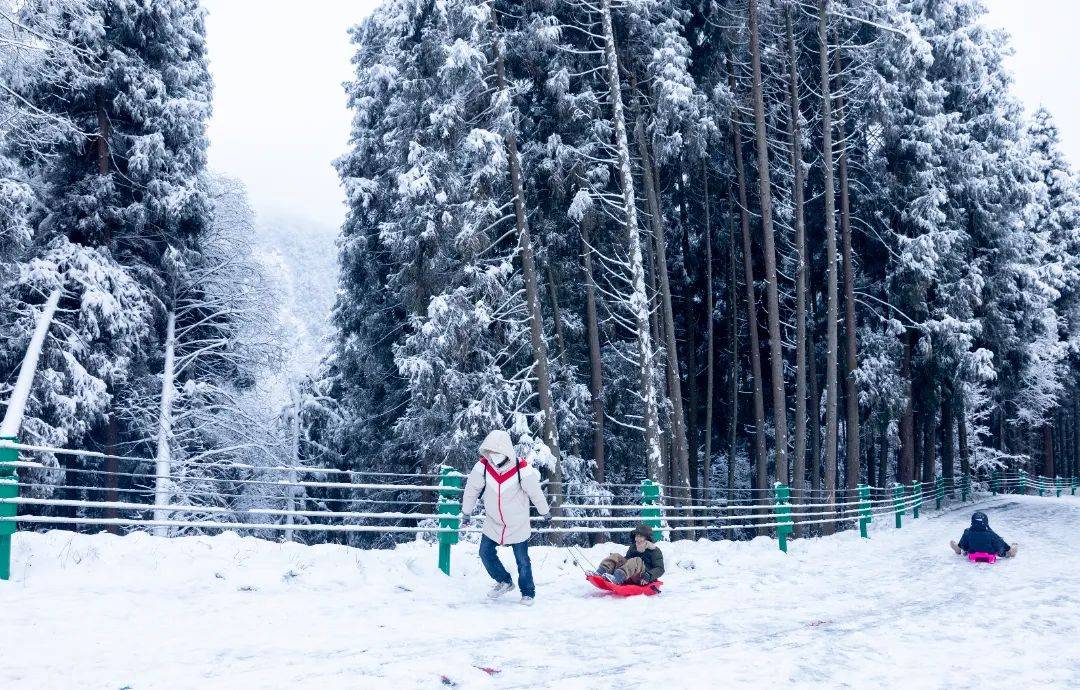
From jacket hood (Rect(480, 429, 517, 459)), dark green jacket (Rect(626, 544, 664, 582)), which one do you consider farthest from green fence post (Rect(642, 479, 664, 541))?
jacket hood (Rect(480, 429, 517, 459))

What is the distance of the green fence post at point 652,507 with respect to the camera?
12828mm

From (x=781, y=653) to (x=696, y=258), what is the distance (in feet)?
69.1

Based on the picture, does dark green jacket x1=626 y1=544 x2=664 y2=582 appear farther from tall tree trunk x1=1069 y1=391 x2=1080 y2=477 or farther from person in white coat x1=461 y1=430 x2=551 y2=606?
tall tree trunk x1=1069 y1=391 x2=1080 y2=477

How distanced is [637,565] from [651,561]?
0.41 meters

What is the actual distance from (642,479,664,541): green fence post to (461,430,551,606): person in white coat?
485 cm

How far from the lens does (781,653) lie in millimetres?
6047

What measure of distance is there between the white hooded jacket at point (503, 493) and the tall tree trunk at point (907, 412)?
17.6 meters

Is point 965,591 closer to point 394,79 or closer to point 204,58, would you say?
point 394,79

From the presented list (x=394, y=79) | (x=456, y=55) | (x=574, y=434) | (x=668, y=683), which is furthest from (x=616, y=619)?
(x=394, y=79)

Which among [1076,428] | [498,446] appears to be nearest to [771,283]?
[498,446]

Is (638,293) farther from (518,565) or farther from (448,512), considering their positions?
(518,565)

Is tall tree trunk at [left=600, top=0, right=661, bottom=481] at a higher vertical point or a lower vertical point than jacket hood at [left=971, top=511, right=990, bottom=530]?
higher

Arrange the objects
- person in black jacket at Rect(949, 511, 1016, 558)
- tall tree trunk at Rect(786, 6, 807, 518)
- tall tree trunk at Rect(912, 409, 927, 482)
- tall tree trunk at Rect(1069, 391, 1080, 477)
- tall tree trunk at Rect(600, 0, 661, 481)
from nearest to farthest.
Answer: person in black jacket at Rect(949, 511, 1016, 558)
tall tree trunk at Rect(600, 0, 661, 481)
tall tree trunk at Rect(786, 6, 807, 518)
tall tree trunk at Rect(912, 409, 927, 482)
tall tree trunk at Rect(1069, 391, 1080, 477)

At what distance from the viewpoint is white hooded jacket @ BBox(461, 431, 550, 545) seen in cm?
823
